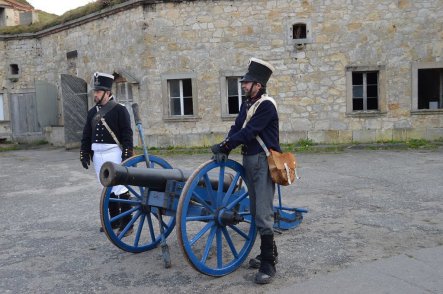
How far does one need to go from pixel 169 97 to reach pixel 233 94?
1969mm

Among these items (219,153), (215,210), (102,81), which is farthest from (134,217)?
(102,81)

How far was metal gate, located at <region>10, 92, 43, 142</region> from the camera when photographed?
1900 centimetres

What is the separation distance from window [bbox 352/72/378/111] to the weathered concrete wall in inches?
13.6

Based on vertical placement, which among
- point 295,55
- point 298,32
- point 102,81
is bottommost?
point 102,81

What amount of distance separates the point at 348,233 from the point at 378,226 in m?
0.48

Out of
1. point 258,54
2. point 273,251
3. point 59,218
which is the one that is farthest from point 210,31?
point 273,251

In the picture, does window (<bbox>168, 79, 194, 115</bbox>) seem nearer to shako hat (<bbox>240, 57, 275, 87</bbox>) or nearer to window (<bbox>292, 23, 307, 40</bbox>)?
window (<bbox>292, 23, 307, 40</bbox>)

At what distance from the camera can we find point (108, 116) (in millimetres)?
5605

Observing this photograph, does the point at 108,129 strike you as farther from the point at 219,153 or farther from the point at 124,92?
the point at 124,92

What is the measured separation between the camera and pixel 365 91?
1402cm

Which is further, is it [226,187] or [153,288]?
[226,187]

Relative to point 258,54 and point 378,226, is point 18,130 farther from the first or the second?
point 378,226

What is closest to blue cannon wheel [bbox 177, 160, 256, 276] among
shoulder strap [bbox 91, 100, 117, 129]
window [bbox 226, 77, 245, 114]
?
shoulder strap [bbox 91, 100, 117, 129]

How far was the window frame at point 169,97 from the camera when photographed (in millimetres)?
14203
